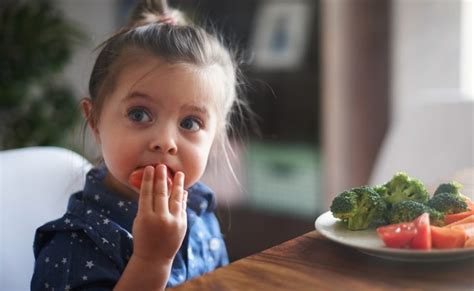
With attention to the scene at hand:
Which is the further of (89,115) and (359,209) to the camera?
(89,115)

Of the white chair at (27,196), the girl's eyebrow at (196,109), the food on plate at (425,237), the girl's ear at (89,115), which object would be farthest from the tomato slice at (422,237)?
the white chair at (27,196)

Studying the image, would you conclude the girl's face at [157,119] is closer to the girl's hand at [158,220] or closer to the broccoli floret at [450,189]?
the girl's hand at [158,220]

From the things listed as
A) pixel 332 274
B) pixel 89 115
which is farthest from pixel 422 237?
pixel 89 115

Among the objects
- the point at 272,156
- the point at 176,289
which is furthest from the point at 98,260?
the point at 272,156

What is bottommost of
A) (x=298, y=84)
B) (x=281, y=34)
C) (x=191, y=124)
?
(x=191, y=124)

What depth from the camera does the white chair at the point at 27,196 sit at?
1.14 m

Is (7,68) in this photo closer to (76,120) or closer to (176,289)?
(76,120)

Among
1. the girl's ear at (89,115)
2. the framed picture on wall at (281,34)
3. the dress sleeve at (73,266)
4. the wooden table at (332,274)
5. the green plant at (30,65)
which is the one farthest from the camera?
the framed picture on wall at (281,34)

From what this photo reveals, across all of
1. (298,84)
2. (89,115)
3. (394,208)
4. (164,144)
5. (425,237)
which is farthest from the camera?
(298,84)

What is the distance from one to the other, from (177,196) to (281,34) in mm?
2068

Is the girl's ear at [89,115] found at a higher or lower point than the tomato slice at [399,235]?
higher

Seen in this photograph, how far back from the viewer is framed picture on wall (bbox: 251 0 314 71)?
8.86 feet

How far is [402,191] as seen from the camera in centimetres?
82

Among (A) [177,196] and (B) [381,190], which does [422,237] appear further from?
(A) [177,196]
